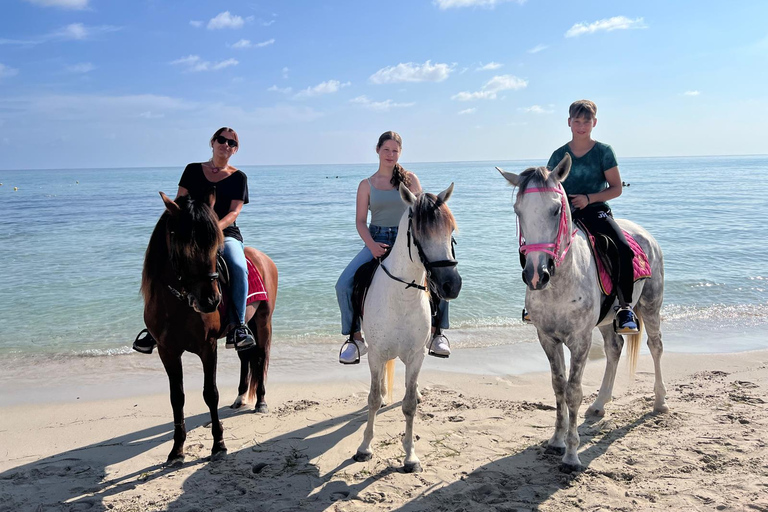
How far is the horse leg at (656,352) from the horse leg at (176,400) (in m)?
4.35

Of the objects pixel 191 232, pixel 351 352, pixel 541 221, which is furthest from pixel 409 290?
pixel 191 232

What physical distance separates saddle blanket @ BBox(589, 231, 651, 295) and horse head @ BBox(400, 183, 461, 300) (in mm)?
1516

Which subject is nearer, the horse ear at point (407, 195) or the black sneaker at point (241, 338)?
the horse ear at point (407, 195)

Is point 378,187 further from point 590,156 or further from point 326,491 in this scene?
point 326,491

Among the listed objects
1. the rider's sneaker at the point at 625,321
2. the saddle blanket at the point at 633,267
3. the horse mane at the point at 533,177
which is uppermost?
the horse mane at the point at 533,177

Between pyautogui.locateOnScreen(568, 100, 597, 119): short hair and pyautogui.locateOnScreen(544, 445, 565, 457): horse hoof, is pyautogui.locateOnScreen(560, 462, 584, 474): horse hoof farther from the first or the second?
pyautogui.locateOnScreen(568, 100, 597, 119): short hair

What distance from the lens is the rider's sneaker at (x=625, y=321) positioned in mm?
4199

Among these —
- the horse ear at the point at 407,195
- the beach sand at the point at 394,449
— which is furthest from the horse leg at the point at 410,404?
the horse ear at the point at 407,195

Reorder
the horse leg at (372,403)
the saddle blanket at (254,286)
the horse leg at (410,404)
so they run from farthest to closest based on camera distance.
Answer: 1. the saddle blanket at (254,286)
2. the horse leg at (372,403)
3. the horse leg at (410,404)

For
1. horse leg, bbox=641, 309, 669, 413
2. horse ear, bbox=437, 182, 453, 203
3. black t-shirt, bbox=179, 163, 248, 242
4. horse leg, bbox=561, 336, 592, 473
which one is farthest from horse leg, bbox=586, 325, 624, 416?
black t-shirt, bbox=179, 163, 248, 242

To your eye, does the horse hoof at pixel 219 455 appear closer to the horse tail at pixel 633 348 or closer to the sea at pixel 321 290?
the sea at pixel 321 290

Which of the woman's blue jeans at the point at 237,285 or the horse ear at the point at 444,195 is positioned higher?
the horse ear at the point at 444,195

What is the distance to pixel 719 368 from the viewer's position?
6.18 metres

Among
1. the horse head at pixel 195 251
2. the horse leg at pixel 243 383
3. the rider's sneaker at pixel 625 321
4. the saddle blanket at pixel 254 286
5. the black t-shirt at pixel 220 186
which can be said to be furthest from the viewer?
the horse leg at pixel 243 383
